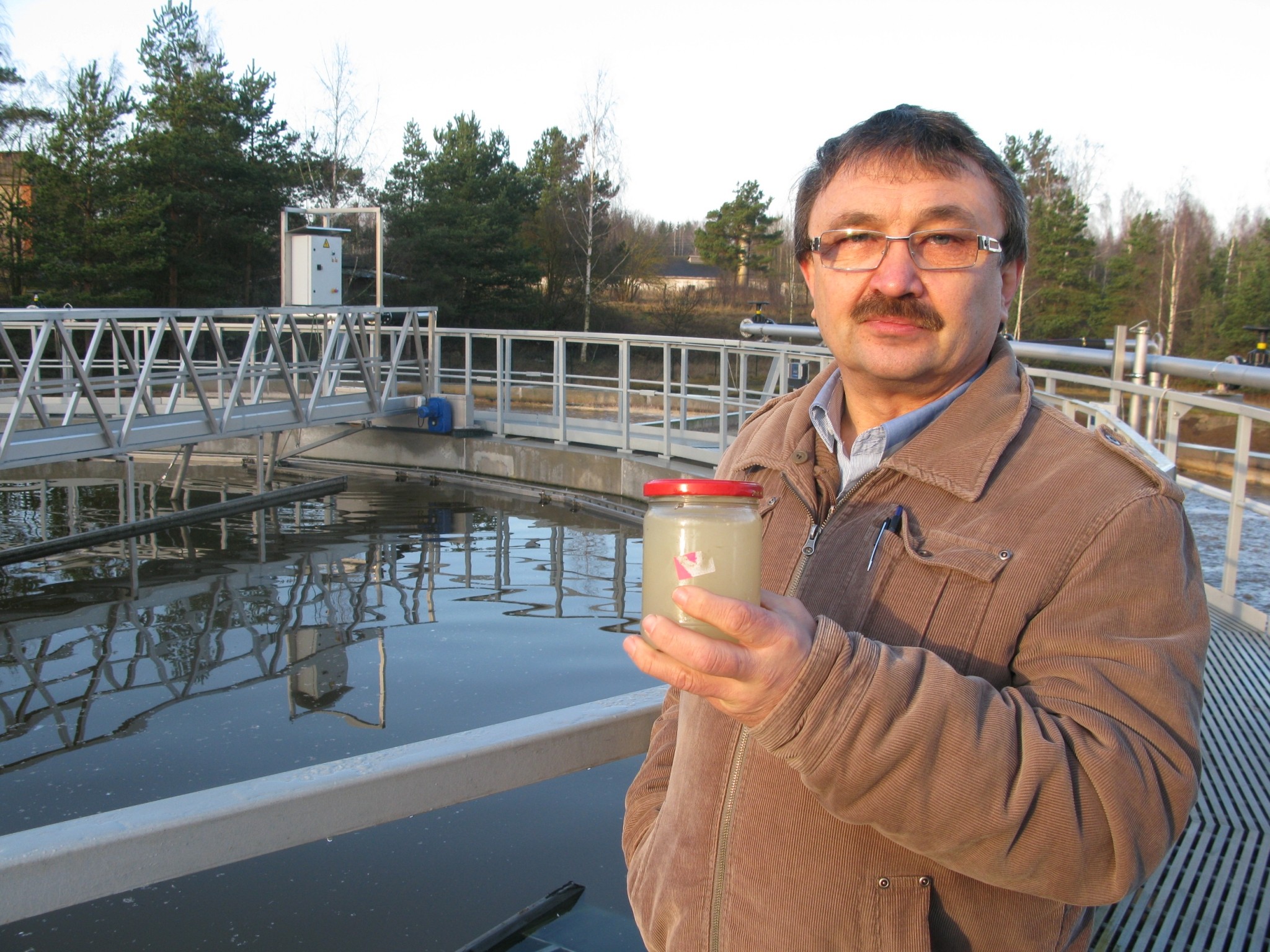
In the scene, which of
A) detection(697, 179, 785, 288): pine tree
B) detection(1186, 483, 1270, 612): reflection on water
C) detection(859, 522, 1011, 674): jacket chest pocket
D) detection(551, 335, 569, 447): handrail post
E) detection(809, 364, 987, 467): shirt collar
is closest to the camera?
detection(859, 522, 1011, 674): jacket chest pocket

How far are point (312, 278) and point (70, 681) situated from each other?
829 cm

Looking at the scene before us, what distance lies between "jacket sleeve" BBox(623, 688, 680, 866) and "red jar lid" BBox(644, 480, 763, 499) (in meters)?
0.56

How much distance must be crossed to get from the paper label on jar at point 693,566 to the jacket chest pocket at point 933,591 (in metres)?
0.27

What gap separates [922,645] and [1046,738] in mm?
175

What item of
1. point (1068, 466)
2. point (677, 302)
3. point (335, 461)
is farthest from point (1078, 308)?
point (1068, 466)

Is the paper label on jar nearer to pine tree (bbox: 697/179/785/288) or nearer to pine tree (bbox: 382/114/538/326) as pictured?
pine tree (bbox: 382/114/538/326)

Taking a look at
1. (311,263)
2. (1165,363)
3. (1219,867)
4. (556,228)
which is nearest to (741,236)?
(556,228)

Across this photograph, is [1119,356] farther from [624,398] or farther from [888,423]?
[888,423]

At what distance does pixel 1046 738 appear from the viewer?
0.95 meters

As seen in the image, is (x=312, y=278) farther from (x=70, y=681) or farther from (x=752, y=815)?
(x=752, y=815)

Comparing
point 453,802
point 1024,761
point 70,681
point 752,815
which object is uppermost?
point 1024,761

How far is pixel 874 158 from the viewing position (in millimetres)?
1267

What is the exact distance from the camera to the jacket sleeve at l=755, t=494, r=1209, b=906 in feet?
3.03

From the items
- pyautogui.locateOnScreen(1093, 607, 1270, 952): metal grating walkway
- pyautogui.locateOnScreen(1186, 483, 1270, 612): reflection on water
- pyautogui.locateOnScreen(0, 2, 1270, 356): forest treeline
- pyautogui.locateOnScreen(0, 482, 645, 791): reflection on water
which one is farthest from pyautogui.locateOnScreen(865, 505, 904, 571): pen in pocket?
pyautogui.locateOnScreen(0, 2, 1270, 356): forest treeline
